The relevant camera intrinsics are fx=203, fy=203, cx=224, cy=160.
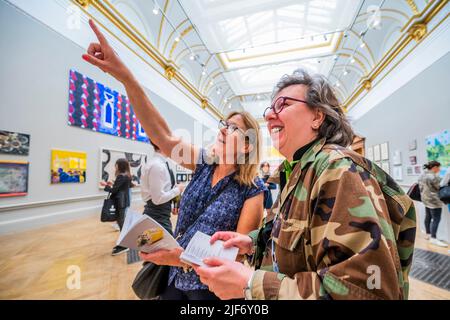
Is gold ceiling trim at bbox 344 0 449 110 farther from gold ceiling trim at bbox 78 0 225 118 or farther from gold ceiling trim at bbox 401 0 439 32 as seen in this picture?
gold ceiling trim at bbox 78 0 225 118

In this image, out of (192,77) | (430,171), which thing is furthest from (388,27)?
(192,77)

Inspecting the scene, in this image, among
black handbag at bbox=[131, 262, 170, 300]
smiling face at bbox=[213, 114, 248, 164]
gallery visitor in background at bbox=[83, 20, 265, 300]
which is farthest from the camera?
smiling face at bbox=[213, 114, 248, 164]

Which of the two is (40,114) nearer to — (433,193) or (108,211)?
(108,211)

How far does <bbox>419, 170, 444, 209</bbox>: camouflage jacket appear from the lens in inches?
155

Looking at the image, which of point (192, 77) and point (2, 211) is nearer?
point (2, 211)

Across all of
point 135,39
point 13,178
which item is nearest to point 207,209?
point 13,178

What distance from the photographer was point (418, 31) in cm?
520

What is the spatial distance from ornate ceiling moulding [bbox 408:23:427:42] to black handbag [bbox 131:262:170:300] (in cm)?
767

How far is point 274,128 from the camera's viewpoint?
0.98 meters

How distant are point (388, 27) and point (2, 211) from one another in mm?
10595

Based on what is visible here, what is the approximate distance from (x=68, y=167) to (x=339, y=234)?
210 inches

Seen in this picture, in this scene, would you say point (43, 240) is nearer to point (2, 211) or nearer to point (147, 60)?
point (2, 211)

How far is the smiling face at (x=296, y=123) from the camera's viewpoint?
2.87ft

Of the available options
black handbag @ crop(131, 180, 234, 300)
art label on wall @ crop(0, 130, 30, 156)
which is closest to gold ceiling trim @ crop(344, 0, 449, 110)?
black handbag @ crop(131, 180, 234, 300)
